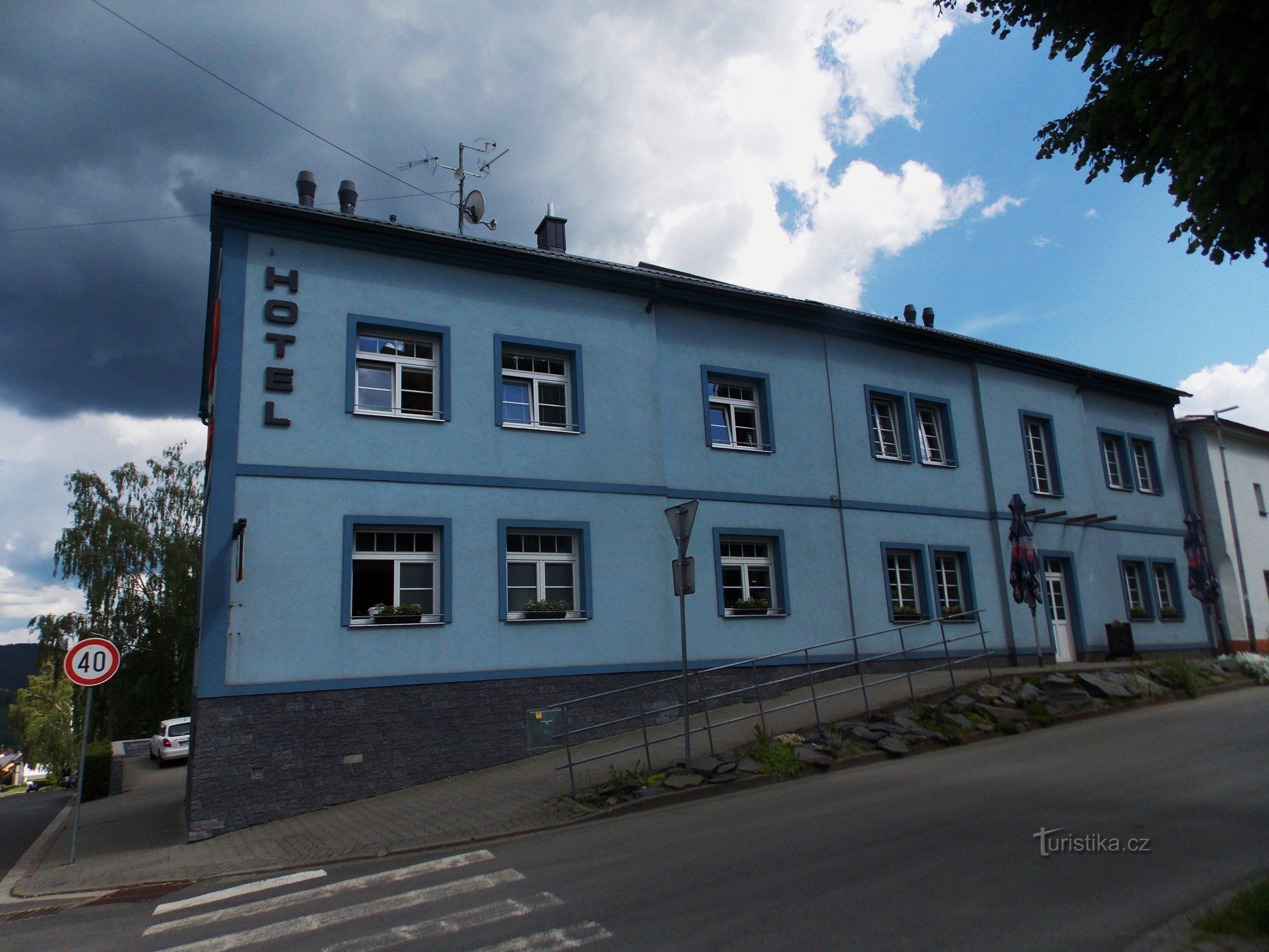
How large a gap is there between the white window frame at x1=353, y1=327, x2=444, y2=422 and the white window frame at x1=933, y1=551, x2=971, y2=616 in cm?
1097

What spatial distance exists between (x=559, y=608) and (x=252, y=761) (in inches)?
183

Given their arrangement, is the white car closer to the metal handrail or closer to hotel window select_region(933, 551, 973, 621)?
the metal handrail

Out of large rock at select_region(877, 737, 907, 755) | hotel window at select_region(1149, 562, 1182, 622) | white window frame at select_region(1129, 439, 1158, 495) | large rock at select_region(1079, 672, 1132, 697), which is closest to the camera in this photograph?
large rock at select_region(877, 737, 907, 755)

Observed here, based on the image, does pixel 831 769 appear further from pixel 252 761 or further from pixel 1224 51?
pixel 1224 51

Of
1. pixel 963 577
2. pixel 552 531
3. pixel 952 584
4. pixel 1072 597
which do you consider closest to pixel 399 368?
pixel 552 531

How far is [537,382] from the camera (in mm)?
14859

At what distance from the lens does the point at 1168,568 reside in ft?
77.9

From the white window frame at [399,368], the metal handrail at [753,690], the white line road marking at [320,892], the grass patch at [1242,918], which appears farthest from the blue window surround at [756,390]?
the grass patch at [1242,918]

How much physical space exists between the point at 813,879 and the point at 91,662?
908cm

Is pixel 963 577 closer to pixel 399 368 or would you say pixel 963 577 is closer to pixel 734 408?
pixel 734 408

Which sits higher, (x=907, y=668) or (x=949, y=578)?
(x=949, y=578)

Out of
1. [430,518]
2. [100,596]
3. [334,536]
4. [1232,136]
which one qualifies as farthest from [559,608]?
[100,596]

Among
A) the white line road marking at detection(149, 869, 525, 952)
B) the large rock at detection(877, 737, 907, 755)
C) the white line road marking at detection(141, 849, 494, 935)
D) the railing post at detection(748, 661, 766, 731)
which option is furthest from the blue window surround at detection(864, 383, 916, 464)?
the white line road marking at detection(149, 869, 525, 952)

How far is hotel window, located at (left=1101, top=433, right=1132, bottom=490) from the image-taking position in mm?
23422
